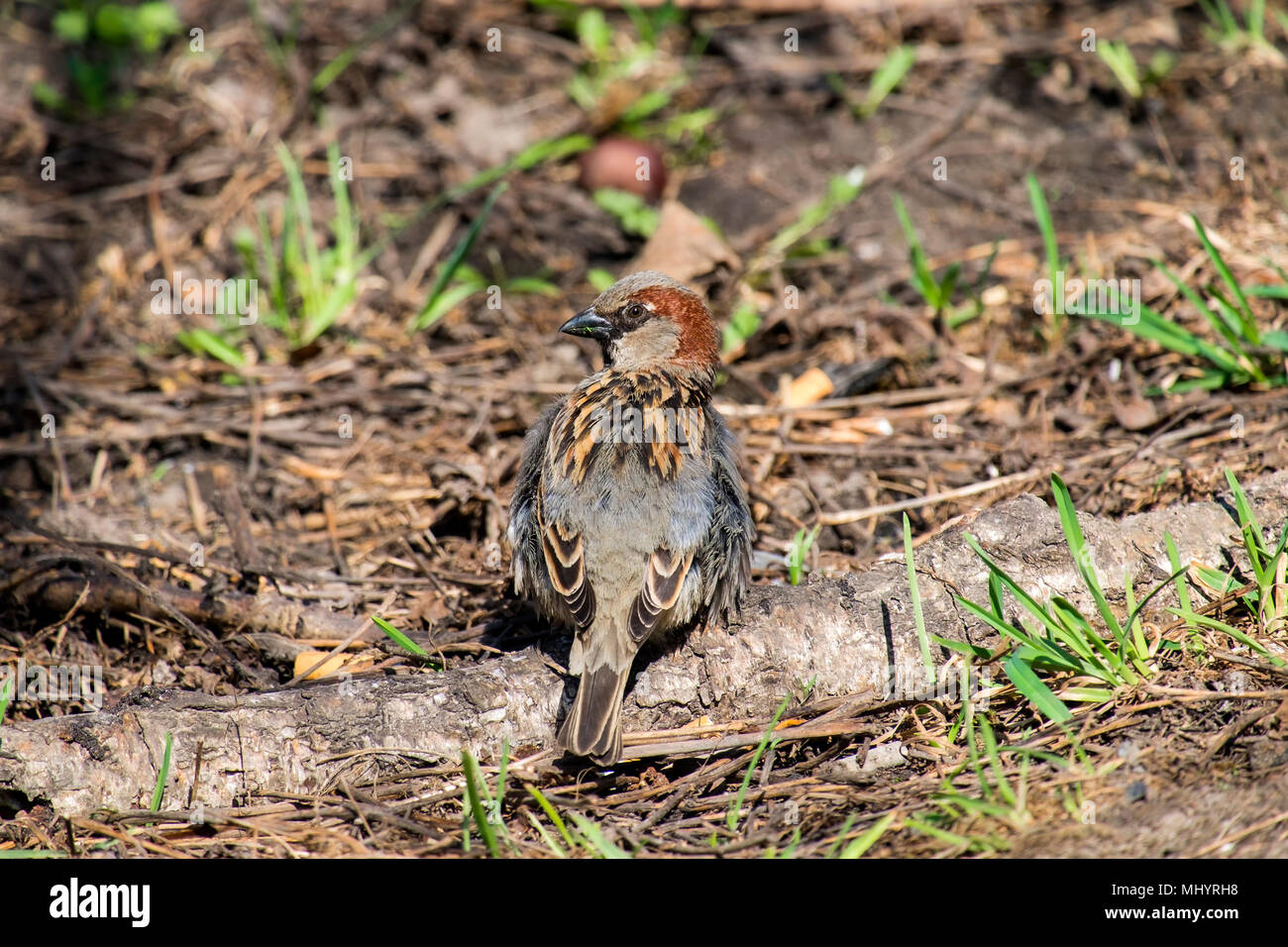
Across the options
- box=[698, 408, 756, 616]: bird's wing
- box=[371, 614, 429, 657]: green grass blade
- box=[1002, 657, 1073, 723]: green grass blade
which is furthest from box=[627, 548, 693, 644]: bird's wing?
box=[1002, 657, 1073, 723]: green grass blade

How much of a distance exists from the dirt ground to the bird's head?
79 cm

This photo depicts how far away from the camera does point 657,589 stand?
4.01 meters

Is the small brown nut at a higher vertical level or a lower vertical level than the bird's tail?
higher

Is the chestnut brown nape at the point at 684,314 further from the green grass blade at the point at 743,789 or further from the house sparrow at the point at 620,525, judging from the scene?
the green grass blade at the point at 743,789

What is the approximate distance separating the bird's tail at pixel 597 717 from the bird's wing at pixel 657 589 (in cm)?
15

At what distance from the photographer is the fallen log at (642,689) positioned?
3.59 meters

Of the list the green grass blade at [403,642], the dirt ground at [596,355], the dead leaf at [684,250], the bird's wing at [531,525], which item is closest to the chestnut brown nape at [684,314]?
the bird's wing at [531,525]

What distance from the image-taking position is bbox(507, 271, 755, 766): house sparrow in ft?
12.8

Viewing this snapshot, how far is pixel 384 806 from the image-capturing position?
3.57 meters
